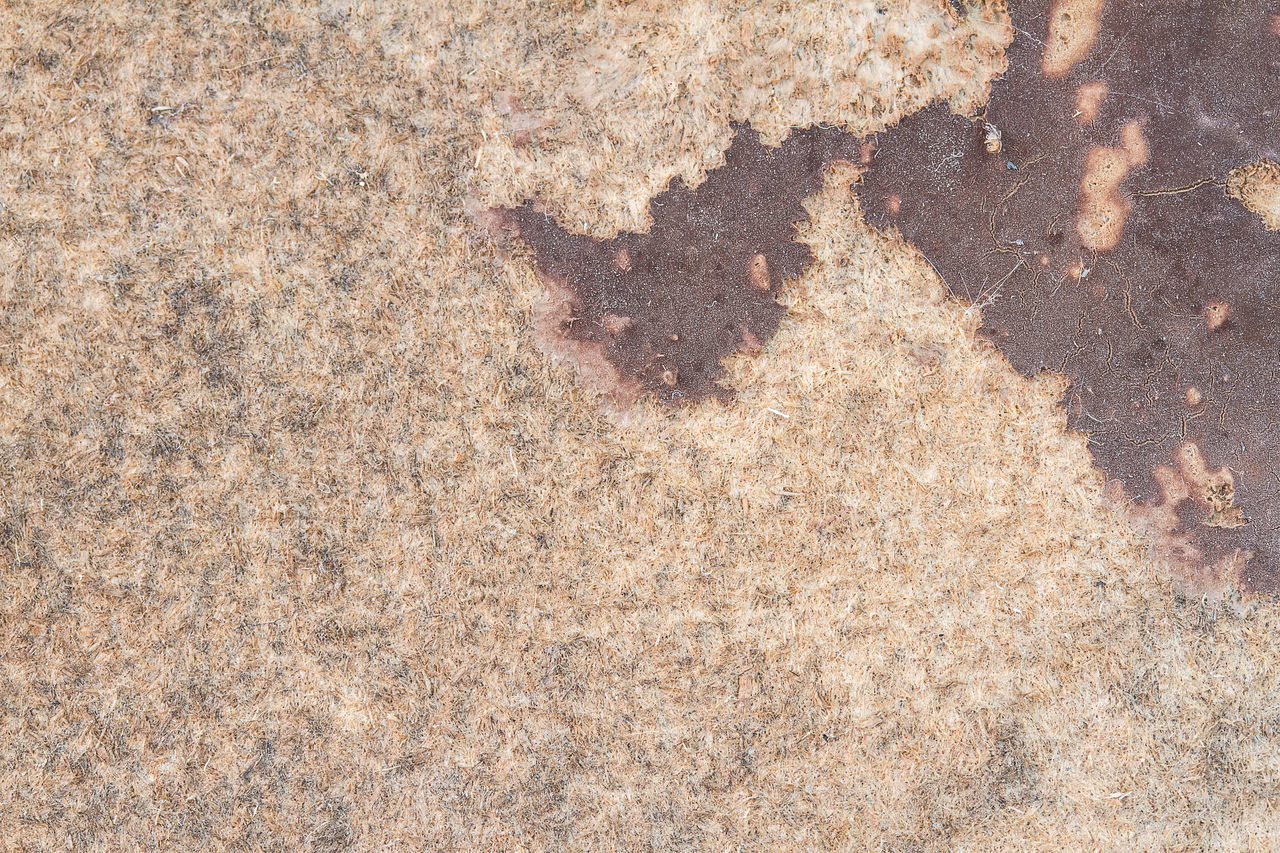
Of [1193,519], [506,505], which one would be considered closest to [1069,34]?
[1193,519]

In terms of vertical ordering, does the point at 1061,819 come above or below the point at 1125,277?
below

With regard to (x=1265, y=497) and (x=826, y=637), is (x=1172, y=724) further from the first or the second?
(x=826, y=637)

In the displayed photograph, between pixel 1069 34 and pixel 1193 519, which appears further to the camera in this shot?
pixel 1193 519

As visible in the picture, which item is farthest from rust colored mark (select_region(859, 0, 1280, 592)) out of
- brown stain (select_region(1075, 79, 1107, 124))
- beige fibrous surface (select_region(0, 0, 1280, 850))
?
beige fibrous surface (select_region(0, 0, 1280, 850))

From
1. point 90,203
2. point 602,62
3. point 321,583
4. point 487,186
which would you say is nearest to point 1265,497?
point 602,62

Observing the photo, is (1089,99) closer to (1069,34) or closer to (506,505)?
(1069,34)

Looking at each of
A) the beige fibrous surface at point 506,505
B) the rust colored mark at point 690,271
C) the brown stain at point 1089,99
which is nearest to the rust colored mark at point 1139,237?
the brown stain at point 1089,99

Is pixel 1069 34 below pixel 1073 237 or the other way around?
the other way around

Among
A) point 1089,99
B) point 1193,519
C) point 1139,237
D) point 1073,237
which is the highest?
point 1089,99
